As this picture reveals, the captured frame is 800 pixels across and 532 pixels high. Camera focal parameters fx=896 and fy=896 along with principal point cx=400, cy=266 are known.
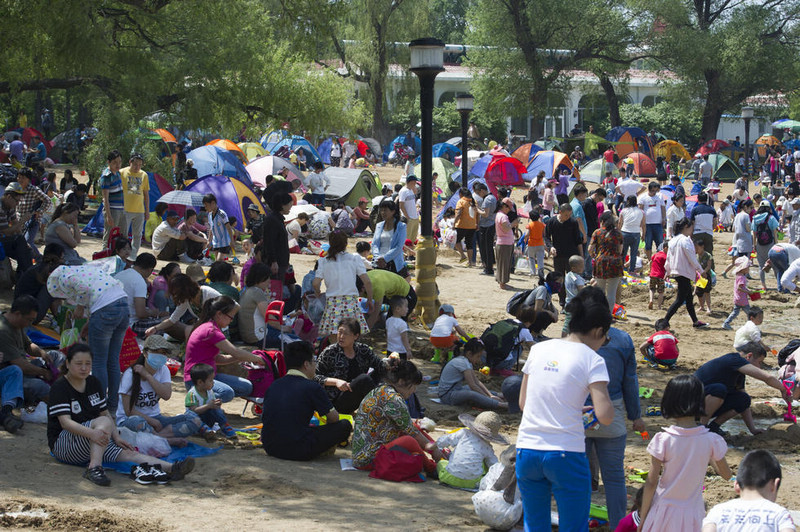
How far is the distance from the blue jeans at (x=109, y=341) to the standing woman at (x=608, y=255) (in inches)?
282

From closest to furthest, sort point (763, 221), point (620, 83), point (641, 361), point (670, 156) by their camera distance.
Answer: point (641, 361), point (763, 221), point (670, 156), point (620, 83)

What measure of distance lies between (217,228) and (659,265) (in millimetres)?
7437

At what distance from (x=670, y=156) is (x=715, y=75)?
5.70m

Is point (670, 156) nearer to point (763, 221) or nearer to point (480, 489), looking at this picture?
point (763, 221)

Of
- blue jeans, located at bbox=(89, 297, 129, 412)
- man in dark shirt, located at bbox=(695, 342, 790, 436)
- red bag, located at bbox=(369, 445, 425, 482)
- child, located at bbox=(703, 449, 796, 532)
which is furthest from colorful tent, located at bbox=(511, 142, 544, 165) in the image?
child, located at bbox=(703, 449, 796, 532)

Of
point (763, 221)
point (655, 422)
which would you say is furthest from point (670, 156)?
point (655, 422)

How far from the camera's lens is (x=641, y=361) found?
11594mm

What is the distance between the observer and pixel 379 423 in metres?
6.92

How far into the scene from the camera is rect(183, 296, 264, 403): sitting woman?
781cm

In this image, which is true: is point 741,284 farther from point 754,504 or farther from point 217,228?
point 754,504

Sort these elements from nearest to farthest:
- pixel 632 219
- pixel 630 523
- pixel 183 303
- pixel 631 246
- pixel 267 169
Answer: pixel 630 523 → pixel 183 303 → pixel 632 219 → pixel 631 246 → pixel 267 169

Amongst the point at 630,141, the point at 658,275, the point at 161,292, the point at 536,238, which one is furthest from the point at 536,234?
the point at 630,141

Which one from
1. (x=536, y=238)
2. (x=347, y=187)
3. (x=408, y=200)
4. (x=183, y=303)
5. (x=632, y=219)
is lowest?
(x=183, y=303)

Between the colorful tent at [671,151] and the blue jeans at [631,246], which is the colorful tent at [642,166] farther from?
the blue jeans at [631,246]
